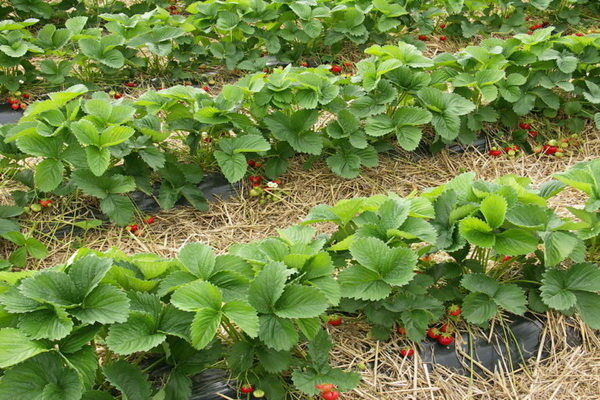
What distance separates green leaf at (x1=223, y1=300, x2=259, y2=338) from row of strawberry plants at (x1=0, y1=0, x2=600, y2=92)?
110 inches

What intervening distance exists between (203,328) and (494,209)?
1.14 metres

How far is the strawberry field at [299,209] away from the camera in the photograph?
198cm

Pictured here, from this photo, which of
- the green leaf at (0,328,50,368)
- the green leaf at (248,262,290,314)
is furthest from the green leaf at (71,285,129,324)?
the green leaf at (248,262,290,314)

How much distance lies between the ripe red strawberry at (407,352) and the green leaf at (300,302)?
0.53m

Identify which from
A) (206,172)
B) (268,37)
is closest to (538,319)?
(206,172)

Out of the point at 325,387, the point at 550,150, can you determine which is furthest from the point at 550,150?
the point at 325,387

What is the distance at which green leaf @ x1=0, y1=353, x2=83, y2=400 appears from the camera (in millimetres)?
1746

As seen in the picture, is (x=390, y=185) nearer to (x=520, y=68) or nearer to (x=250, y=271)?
(x=520, y=68)

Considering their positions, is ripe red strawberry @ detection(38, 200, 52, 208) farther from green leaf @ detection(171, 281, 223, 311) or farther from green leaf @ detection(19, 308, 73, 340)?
green leaf @ detection(171, 281, 223, 311)

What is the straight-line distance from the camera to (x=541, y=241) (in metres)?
2.43

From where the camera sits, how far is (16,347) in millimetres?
1747

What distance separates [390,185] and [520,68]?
1187mm

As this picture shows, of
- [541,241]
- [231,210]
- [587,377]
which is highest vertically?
[541,241]

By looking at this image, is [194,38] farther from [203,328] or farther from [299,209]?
[203,328]
